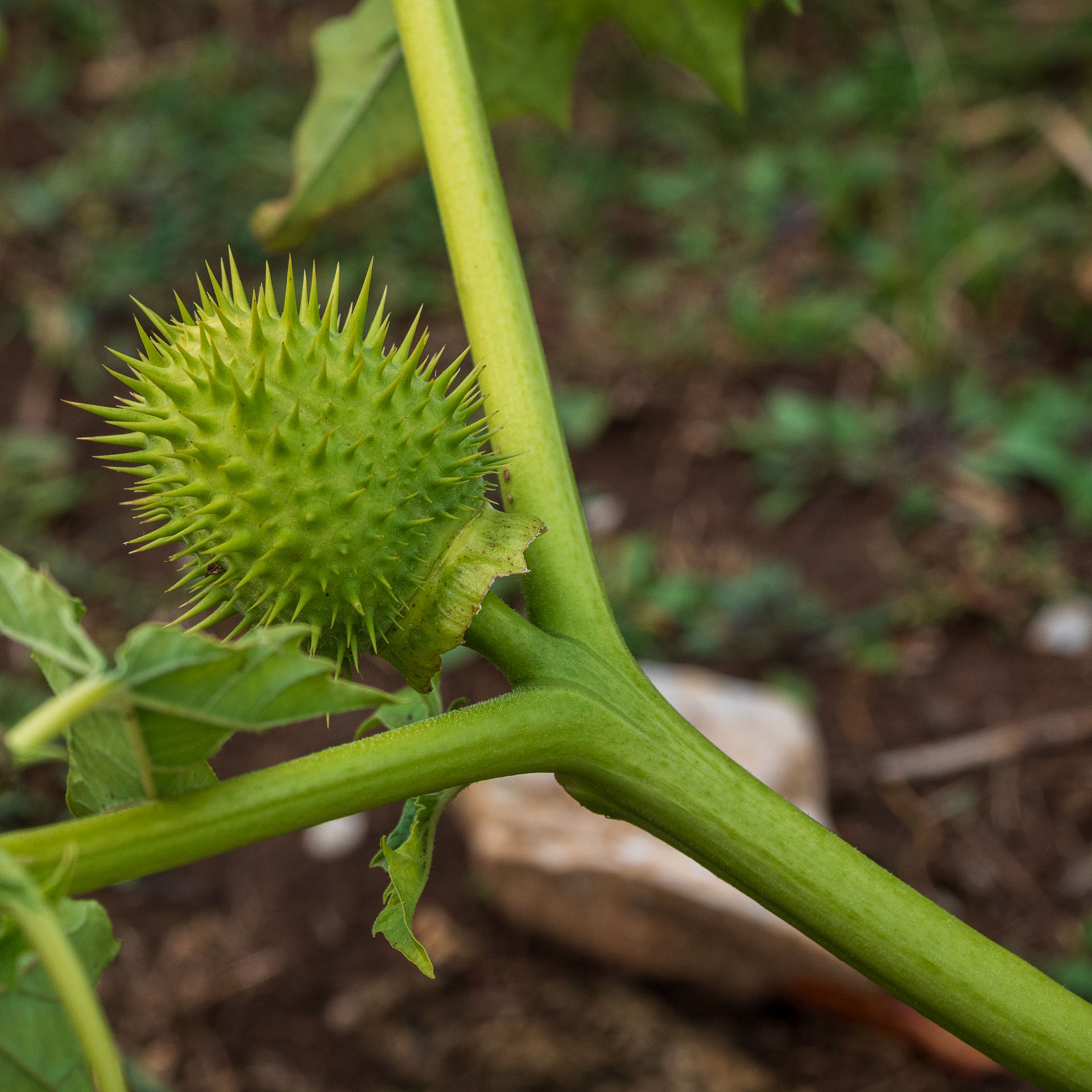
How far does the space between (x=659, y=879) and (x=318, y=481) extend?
56.3 inches

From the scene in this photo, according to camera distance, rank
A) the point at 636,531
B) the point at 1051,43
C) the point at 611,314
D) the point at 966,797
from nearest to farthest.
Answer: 1. the point at 966,797
2. the point at 636,531
3. the point at 611,314
4. the point at 1051,43

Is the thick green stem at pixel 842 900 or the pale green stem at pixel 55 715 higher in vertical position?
the pale green stem at pixel 55 715

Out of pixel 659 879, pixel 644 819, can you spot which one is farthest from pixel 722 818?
pixel 659 879

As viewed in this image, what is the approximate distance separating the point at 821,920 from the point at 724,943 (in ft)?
4.54

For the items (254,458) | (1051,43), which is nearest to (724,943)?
(254,458)

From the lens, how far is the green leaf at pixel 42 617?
57 cm

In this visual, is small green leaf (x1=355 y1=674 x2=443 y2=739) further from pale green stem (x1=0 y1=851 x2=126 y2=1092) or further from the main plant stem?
pale green stem (x1=0 y1=851 x2=126 y2=1092)

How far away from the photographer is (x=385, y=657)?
812 millimetres

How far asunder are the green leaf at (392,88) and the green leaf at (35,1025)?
0.89 meters

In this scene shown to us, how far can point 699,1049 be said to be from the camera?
1.91 meters

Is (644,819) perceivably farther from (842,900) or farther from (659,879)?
(659,879)

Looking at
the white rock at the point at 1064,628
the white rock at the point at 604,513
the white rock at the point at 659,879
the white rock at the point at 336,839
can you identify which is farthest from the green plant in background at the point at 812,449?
the white rock at the point at 336,839

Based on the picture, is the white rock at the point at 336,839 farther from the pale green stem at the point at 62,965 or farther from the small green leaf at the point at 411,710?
the pale green stem at the point at 62,965

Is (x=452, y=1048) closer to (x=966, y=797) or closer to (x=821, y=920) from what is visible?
(x=966, y=797)
